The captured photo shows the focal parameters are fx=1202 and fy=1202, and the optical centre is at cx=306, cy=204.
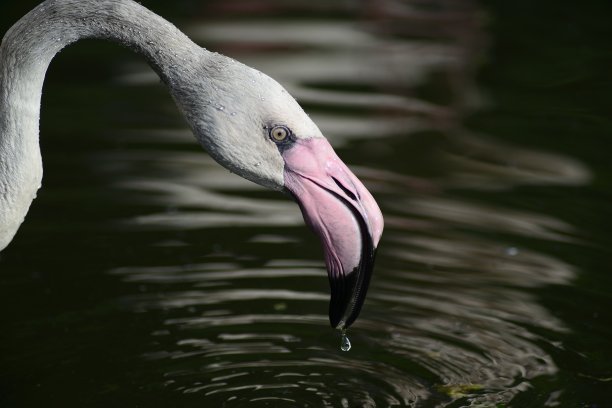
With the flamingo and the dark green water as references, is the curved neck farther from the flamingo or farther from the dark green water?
the dark green water

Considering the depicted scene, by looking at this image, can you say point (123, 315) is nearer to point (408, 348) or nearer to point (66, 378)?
point (66, 378)

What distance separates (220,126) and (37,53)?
680 millimetres

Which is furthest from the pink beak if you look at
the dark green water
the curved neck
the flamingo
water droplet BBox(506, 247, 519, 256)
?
water droplet BBox(506, 247, 519, 256)

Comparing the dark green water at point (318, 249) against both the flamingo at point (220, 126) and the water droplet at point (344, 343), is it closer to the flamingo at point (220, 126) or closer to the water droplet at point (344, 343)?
the water droplet at point (344, 343)

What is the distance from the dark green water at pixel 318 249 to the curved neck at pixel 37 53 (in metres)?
0.94

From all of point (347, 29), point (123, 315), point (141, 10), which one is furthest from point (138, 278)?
point (347, 29)

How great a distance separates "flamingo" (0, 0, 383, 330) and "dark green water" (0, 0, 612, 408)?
2.62ft

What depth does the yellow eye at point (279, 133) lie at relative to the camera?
12.6 feet

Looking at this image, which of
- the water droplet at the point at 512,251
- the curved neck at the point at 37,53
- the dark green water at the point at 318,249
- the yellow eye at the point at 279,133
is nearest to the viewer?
the yellow eye at the point at 279,133

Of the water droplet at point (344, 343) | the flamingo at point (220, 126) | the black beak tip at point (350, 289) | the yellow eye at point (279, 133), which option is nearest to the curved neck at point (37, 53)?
the flamingo at point (220, 126)

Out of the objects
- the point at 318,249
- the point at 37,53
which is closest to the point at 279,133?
the point at 37,53

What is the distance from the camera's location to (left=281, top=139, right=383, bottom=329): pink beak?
3.88 meters

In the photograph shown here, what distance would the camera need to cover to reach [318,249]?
5.99m

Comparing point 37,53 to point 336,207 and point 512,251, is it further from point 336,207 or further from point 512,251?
point 512,251
